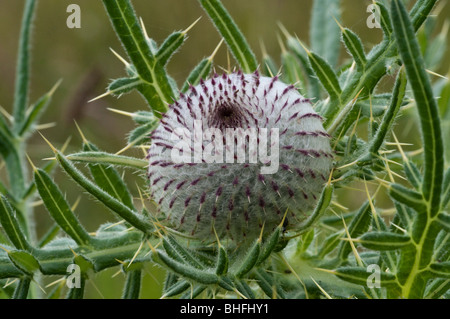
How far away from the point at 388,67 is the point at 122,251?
1.26 meters

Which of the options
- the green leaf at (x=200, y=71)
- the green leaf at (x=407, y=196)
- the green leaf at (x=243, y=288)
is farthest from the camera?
the green leaf at (x=200, y=71)

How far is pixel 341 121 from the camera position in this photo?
230 centimetres

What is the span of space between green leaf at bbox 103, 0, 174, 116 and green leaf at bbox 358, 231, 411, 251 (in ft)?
3.53

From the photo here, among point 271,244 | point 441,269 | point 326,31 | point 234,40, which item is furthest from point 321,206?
point 326,31

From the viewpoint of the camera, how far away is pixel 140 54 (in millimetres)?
2463

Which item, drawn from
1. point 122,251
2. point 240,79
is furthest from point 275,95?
point 122,251

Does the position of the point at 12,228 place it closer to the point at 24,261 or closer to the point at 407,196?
the point at 24,261

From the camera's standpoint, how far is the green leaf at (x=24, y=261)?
2.18 m

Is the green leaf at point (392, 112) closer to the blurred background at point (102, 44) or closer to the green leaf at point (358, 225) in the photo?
the green leaf at point (358, 225)

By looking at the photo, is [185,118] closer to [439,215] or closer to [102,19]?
[439,215]

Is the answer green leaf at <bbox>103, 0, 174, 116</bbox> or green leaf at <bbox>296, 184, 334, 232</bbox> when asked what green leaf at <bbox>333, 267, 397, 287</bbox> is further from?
green leaf at <bbox>103, 0, 174, 116</bbox>

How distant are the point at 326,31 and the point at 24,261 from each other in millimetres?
2107

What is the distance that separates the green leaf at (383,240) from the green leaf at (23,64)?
209 centimetres

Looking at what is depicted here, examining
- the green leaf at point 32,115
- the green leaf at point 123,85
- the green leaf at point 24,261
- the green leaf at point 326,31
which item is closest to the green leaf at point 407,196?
the green leaf at point 123,85
